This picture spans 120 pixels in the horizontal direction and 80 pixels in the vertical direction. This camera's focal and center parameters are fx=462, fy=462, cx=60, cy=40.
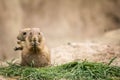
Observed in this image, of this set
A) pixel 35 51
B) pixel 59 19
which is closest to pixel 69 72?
pixel 35 51

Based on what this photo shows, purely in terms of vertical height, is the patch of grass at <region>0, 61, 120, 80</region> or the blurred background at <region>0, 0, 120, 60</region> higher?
the blurred background at <region>0, 0, 120, 60</region>

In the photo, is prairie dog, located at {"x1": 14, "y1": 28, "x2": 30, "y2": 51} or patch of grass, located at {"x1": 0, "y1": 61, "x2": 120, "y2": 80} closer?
patch of grass, located at {"x1": 0, "y1": 61, "x2": 120, "y2": 80}

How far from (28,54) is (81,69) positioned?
72 centimetres

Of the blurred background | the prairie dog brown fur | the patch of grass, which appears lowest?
the patch of grass

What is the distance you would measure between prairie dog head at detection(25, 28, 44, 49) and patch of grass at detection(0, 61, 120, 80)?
300 mm

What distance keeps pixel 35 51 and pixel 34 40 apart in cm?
16

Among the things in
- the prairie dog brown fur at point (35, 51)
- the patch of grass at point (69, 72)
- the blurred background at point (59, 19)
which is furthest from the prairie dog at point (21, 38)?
the blurred background at point (59, 19)

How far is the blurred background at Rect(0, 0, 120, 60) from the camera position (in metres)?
11.2

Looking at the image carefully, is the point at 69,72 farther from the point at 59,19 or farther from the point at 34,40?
the point at 59,19

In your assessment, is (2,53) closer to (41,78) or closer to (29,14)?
(29,14)

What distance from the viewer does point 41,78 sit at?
533cm

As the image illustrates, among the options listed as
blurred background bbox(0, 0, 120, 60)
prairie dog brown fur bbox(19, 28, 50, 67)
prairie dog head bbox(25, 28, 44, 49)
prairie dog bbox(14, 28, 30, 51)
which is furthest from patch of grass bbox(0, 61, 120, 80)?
blurred background bbox(0, 0, 120, 60)

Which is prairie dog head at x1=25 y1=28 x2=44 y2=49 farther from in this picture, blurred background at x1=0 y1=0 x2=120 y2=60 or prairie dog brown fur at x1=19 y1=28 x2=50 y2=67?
blurred background at x1=0 y1=0 x2=120 y2=60

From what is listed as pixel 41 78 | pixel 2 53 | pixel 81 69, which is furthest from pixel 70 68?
pixel 2 53
